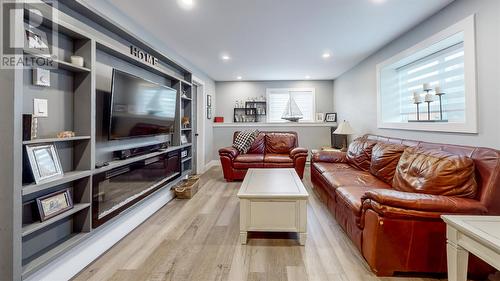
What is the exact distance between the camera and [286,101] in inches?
269

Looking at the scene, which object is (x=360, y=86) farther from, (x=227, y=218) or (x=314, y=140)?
(x=227, y=218)

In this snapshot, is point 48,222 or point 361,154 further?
point 361,154

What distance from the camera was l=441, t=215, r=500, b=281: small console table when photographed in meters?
1.16

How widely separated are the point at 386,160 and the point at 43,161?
3.23m

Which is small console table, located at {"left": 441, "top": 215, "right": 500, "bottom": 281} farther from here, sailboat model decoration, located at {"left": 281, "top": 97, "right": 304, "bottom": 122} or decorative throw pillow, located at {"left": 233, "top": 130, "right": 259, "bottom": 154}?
sailboat model decoration, located at {"left": 281, "top": 97, "right": 304, "bottom": 122}

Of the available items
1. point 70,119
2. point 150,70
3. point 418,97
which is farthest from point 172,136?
point 418,97

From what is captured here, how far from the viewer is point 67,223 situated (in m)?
1.93

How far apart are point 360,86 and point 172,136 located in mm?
3673

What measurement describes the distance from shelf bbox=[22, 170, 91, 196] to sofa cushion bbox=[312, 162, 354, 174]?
278cm

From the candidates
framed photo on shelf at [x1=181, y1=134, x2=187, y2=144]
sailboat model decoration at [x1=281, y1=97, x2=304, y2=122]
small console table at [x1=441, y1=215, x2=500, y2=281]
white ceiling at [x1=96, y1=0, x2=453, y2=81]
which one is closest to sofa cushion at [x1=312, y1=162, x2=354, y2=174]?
white ceiling at [x1=96, y1=0, x2=453, y2=81]

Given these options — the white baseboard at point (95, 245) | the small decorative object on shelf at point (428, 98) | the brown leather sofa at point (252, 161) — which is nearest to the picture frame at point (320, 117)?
the brown leather sofa at point (252, 161)

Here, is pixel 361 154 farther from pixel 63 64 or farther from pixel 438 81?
pixel 63 64

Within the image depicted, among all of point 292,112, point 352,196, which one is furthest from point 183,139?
point 292,112

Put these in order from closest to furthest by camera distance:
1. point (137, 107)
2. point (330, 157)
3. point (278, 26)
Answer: point (137, 107) < point (278, 26) < point (330, 157)
